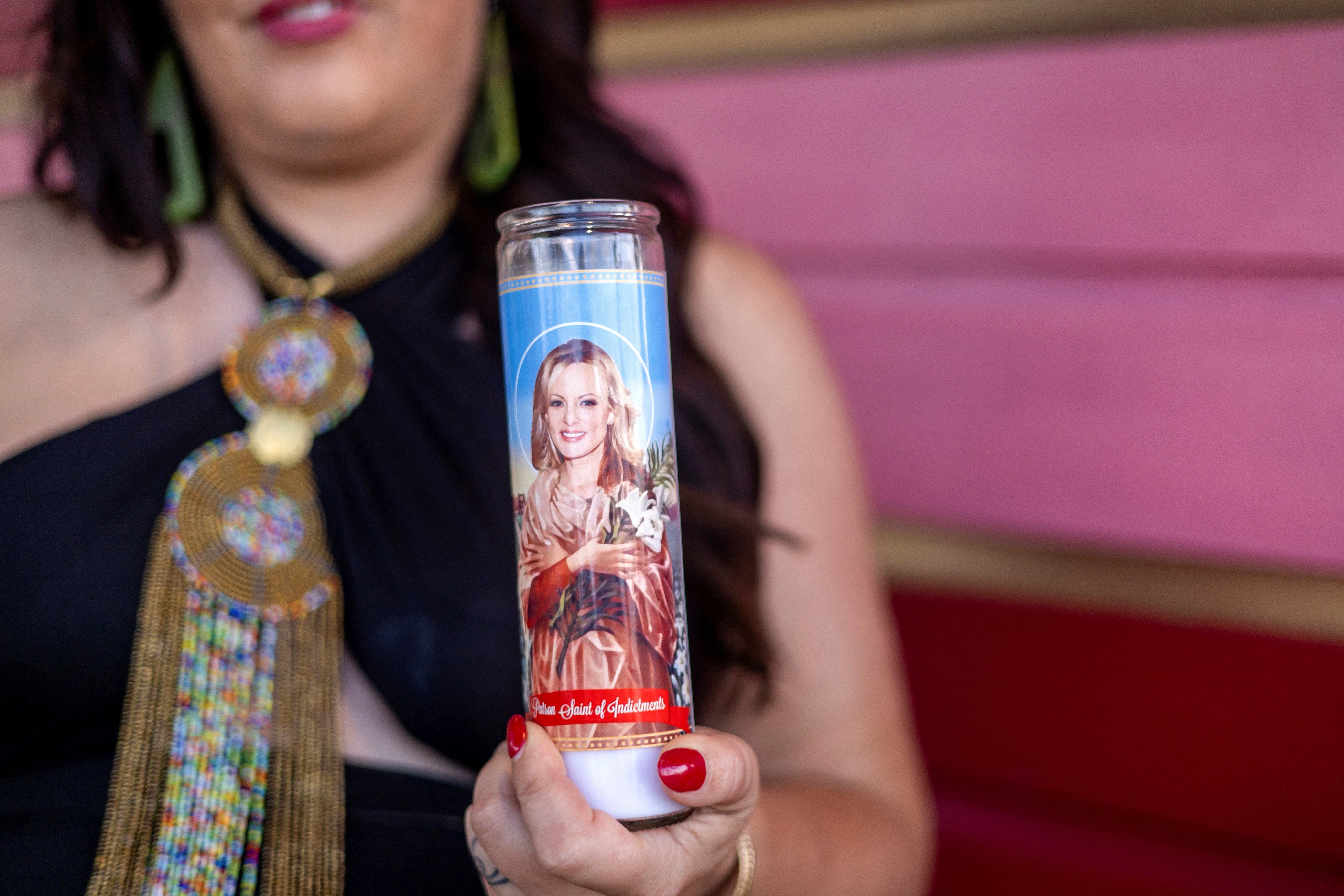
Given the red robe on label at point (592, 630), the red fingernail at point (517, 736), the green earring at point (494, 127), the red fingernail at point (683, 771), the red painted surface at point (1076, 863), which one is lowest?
the red painted surface at point (1076, 863)

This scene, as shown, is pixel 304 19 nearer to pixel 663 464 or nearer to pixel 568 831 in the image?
pixel 663 464

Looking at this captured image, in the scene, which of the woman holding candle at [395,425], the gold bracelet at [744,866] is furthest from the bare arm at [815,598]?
the gold bracelet at [744,866]

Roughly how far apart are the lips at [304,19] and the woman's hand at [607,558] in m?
0.50

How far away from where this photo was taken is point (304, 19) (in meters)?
0.78

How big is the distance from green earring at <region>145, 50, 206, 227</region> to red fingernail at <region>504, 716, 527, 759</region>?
2.08 feet

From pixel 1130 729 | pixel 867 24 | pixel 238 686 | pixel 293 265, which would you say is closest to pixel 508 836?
pixel 238 686

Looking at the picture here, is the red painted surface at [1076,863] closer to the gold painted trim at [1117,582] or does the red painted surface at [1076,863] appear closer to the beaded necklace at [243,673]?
the gold painted trim at [1117,582]

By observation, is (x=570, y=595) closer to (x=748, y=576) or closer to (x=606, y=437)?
(x=606, y=437)

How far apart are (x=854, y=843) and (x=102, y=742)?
554 mm

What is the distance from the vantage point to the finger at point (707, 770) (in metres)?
0.51

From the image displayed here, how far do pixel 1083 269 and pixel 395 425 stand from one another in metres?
0.72

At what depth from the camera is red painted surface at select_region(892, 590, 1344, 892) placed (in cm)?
100

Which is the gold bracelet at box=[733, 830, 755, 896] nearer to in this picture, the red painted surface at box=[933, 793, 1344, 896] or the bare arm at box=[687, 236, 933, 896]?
the bare arm at box=[687, 236, 933, 896]

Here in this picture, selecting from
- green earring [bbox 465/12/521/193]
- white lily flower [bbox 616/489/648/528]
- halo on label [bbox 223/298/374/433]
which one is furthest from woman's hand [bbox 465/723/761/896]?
green earring [bbox 465/12/521/193]
